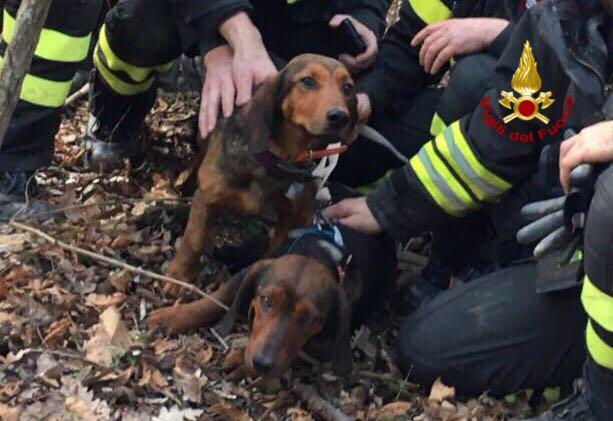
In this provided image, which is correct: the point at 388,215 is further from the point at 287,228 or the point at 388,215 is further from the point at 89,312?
the point at 89,312

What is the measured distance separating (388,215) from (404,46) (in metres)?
1.07

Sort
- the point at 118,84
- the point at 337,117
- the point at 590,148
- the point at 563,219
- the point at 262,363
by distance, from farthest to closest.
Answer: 1. the point at 118,84
2. the point at 337,117
3. the point at 262,363
4. the point at 563,219
5. the point at 590,148

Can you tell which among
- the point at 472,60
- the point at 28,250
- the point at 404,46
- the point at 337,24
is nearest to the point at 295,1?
the point at 337,24

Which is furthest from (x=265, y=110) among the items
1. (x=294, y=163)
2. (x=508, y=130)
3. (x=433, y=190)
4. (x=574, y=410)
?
(x=574, y=410)

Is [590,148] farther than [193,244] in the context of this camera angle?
No

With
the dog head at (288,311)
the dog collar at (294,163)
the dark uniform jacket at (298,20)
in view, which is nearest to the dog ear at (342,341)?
the dog head at (288,311)

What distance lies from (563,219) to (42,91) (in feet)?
7.29

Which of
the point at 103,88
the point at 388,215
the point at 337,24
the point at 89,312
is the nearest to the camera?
the point at 89,312

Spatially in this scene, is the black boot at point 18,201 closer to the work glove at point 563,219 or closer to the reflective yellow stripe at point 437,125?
the reflective yellow stripe at point 437,125

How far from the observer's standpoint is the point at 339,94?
3900 mm

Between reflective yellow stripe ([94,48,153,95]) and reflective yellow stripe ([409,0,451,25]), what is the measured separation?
4.35ft

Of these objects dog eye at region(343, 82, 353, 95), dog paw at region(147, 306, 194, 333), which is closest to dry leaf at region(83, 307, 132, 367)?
dog paw at region(147, 306, 194, 333)

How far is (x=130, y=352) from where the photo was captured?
3547 millimetres

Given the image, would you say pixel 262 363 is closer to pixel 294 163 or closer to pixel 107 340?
pixel 107 340
